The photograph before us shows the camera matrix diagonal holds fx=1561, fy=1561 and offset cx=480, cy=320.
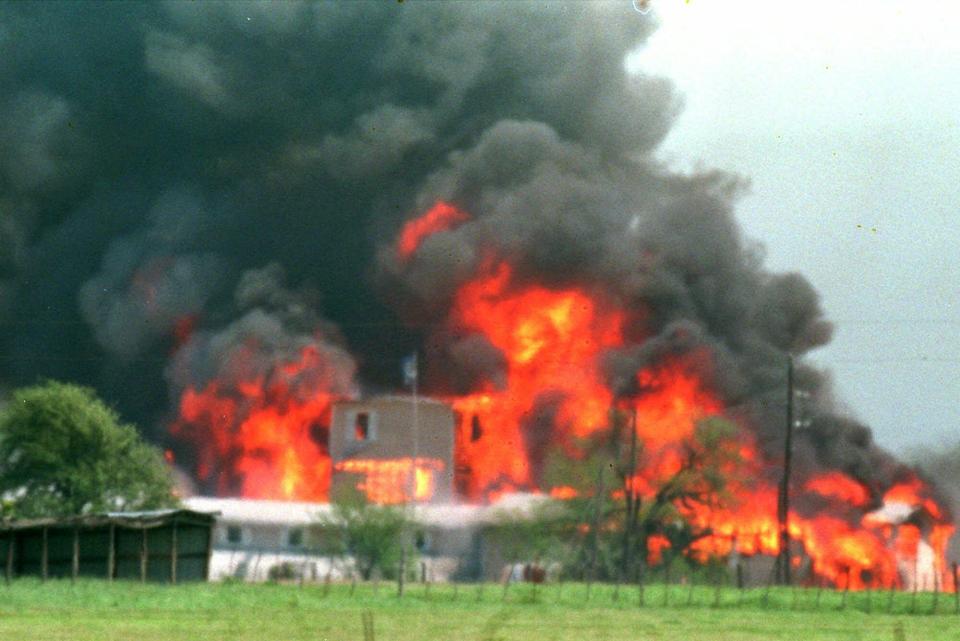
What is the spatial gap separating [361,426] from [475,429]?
7728 mm

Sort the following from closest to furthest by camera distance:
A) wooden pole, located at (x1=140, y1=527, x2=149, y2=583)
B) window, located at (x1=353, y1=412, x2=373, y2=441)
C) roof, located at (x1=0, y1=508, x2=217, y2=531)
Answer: roof, located at (x1=0, y1=508, x2=217, y2=531) < wooden pole, located at (x1=140, y1=527, x2=149, y2=583) < window, located at (x1=353, y1=412, x2=373, y2=441)

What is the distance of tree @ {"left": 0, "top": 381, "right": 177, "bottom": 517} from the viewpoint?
254ft

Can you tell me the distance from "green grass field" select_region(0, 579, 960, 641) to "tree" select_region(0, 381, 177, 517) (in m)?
22.2

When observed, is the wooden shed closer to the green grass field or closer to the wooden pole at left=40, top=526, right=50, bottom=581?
the wooden pole at left=40, top=526, right=50, bottom=581

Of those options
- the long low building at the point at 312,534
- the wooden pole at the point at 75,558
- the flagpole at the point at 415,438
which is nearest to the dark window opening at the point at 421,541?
the long low building at the point at 312,534

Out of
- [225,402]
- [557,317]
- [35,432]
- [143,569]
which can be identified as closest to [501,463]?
[557,317]

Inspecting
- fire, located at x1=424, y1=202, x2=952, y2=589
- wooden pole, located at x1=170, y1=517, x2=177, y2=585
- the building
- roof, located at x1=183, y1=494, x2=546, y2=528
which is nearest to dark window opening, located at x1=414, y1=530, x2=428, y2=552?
roof, located at x1=183, y1=494, x2=546, y2=528

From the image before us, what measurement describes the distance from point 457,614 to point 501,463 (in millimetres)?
53259

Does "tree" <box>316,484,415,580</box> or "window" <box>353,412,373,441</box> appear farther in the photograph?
"window" <box>353,412,373,441</box>

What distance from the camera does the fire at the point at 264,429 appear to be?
100688 mm

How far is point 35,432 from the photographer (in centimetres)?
7900

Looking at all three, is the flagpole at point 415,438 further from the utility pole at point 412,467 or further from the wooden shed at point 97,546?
the wooden shed at point 97,546

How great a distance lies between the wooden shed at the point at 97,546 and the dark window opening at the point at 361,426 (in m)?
33.9

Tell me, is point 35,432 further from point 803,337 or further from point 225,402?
point 803,337
